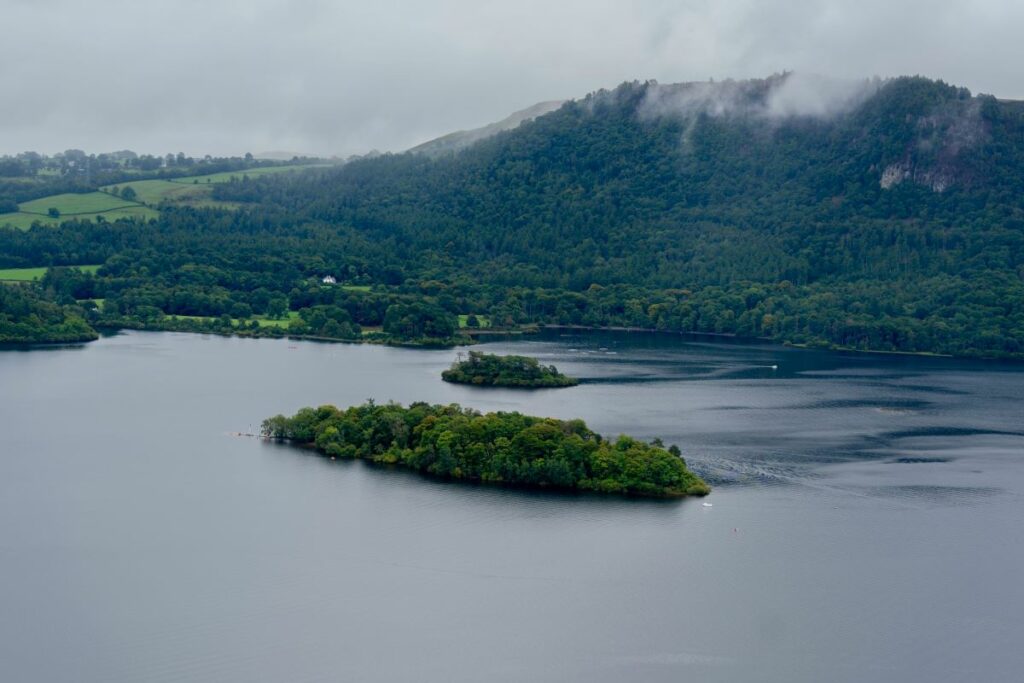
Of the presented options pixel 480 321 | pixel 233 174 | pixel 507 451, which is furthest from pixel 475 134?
pixel 507 451

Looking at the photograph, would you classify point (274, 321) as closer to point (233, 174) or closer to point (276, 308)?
point (276, 308)

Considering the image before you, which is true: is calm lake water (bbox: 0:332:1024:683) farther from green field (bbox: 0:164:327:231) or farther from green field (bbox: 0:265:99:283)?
green field (bbox: 0:164:327:231)

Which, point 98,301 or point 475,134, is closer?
point 98,301

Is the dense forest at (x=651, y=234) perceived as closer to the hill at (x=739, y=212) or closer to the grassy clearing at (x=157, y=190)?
the hill at (x=739, y=212)

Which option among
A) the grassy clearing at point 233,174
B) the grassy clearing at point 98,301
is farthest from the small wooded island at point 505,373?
the grassy clearing at point 233,174

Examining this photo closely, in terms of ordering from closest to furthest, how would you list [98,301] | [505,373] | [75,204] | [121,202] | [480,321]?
[505,373]
[480,321]
[98,301]
[75,204]
[121,202]

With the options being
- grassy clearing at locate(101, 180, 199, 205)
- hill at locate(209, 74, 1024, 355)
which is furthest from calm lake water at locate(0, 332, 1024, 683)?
grassy clearing at locate(101, 180, 199, 205)

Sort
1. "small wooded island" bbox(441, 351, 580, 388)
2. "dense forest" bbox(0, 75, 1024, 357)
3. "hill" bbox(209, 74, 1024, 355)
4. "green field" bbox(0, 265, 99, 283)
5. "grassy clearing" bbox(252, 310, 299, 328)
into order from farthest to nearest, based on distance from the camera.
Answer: "green field" bbox(0, 265, 99, 283) < "hill" bbox(209, 74, 1024, 355) < "dense forest" bbox(0, 75, 1024, 357) < "grassy clearing" bbox(252, 310, 299, 328) < "small wooded island" bbox(441, 351, 580, 388)
